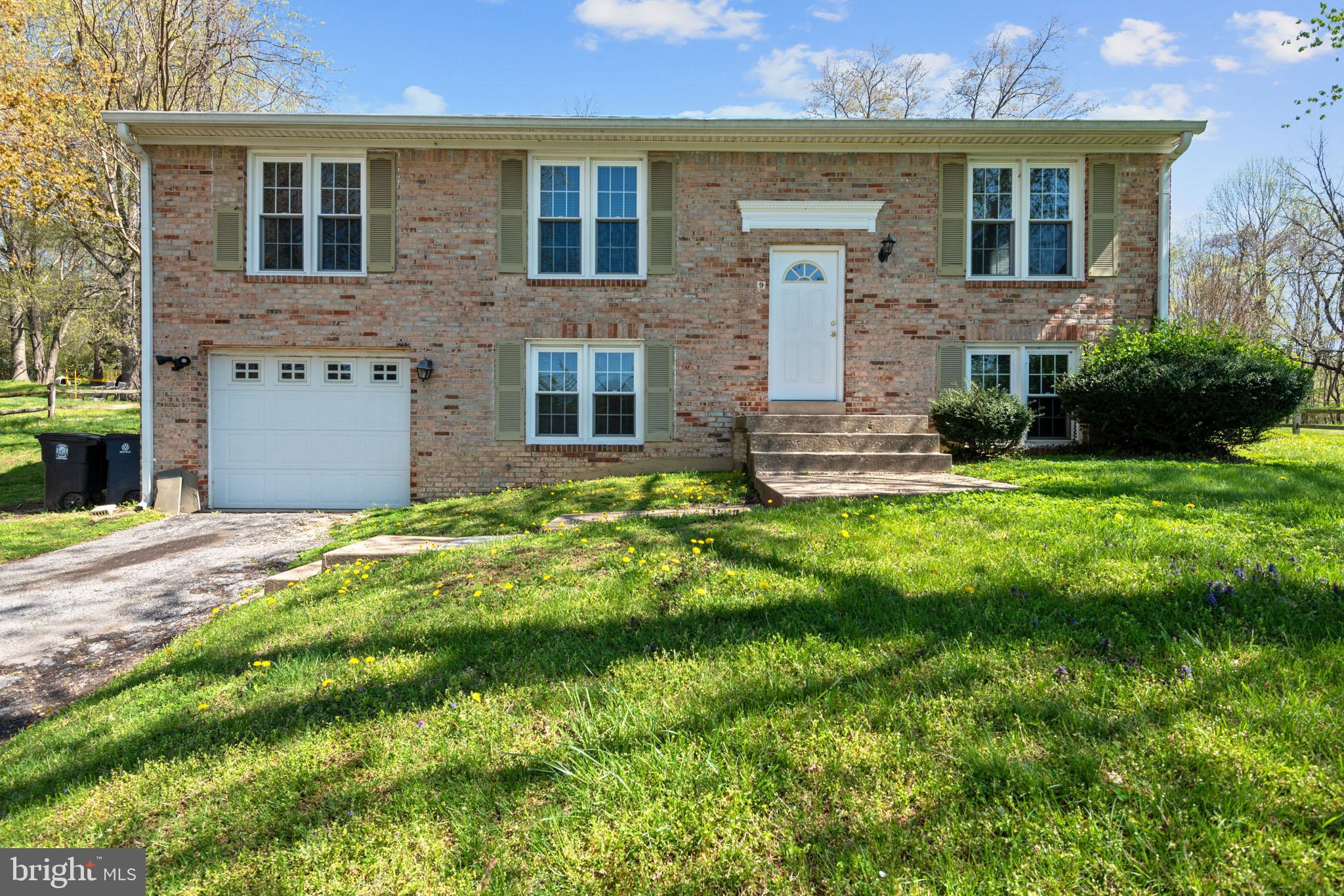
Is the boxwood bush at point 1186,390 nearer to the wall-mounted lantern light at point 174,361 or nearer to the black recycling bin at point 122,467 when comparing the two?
the wall-mounted lantern light at point 174,361

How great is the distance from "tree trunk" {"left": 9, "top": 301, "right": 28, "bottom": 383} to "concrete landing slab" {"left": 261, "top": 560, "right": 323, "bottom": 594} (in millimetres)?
35574

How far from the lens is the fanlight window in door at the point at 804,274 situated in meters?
10.3

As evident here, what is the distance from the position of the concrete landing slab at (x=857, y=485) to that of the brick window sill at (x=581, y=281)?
12.1ft

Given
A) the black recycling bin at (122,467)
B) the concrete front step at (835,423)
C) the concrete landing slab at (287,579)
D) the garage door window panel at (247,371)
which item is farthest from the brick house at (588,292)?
the concrete landing slab at (287,579)

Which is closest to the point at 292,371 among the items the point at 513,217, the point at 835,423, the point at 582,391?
the point at 513,217

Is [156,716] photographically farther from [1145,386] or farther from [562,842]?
[1145,386]

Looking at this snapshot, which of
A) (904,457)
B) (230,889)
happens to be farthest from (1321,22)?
(230,889)

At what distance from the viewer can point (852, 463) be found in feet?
27.7

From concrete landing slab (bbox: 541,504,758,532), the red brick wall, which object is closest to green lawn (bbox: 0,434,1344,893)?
concrete landing slab (bbox: 541,504,758,532)

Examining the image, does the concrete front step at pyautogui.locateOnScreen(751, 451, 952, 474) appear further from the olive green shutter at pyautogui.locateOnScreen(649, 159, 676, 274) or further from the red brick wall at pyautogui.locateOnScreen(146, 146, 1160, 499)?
the olive green shutter at pyautogui.locateOnScreen(649, 159, 676, 274)

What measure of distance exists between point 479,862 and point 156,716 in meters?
2.13

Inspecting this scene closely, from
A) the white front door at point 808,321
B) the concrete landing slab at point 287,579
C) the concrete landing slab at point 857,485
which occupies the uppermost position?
the white front door at point 808,321

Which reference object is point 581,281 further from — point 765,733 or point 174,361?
point 765,733

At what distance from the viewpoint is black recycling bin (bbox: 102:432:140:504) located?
10078 millimetres
